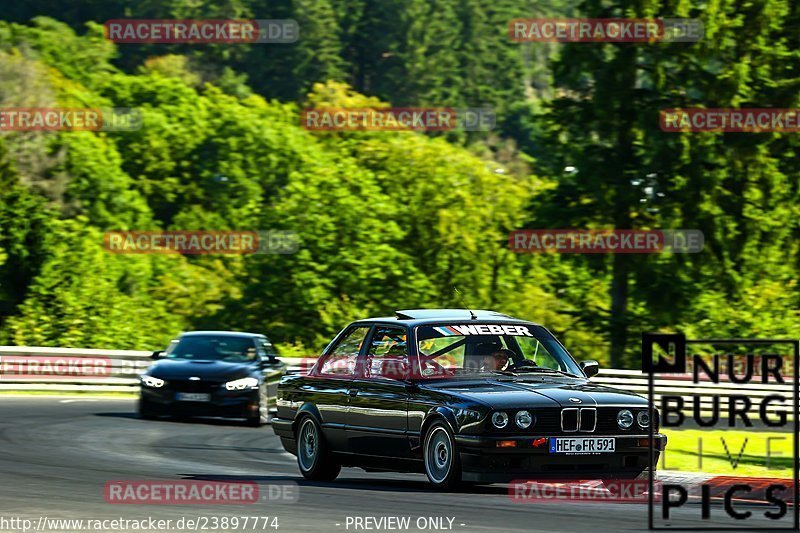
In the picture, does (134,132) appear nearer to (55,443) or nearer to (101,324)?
(101,324)

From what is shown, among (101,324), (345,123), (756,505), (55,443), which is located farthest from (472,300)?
(756,505)

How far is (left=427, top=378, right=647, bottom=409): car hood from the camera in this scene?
1183 cm

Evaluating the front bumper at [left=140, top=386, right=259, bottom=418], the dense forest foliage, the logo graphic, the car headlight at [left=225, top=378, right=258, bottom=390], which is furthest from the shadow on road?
the dense forest foliage

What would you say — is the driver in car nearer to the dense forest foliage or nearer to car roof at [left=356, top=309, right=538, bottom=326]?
car roof at [left=356, top=309, right=538, bottom=326]

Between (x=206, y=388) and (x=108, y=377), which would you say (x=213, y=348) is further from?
(x=108, y=377)

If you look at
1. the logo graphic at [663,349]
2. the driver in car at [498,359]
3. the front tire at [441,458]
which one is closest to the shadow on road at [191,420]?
the driver in car at [498,359]

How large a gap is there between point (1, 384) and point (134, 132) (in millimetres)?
59159

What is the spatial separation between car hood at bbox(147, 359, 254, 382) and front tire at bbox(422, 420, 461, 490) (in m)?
9.79

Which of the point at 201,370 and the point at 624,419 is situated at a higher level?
the point at 624,419

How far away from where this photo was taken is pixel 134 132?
89.1 meters

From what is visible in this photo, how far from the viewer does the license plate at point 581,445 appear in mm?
11734

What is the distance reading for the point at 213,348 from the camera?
23.2m

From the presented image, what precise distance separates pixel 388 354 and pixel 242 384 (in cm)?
882

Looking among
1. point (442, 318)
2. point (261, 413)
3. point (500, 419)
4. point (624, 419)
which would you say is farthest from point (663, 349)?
point (261, 413)
